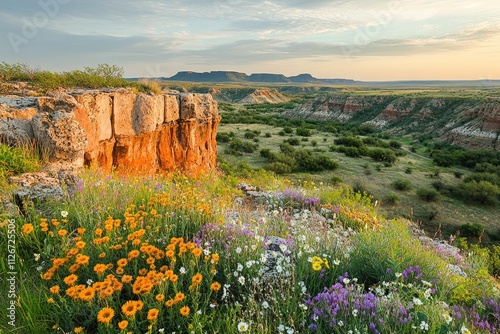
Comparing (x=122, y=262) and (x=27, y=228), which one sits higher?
(x=27, y=228)

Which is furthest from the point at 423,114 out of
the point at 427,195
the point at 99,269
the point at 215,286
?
the point at 99,269

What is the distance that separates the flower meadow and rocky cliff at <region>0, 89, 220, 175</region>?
2.55 meters

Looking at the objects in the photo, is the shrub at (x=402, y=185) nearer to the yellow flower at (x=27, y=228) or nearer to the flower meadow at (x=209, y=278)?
the flower meadow at (x=209, y=278)

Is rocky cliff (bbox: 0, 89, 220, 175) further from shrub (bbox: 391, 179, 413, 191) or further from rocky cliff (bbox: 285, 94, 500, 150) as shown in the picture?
rocky cliff (bbox: 285, 94, 500, 150)

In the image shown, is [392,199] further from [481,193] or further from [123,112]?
[123,112]

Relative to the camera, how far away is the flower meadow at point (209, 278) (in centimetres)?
229

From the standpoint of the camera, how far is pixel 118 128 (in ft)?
33.7

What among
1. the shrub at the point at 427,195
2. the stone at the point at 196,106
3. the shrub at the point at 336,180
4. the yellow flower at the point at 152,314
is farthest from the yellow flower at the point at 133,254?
the shrub at the point at 427,195

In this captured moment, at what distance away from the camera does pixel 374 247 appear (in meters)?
3.56

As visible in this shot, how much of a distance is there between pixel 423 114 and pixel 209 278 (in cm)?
6953

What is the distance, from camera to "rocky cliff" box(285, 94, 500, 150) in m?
44.8

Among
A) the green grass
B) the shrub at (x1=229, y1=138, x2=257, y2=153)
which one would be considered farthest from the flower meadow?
the shrub at (x1=229, y1=138, x2=257, y2=153)

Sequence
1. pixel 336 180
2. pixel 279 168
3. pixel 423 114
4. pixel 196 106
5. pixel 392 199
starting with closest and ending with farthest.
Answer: pixel 196 106, pixel 392 199, pixel 336 180, pixel 279 168, pixel 423 114

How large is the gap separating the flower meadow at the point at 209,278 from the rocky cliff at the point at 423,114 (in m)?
47.4
